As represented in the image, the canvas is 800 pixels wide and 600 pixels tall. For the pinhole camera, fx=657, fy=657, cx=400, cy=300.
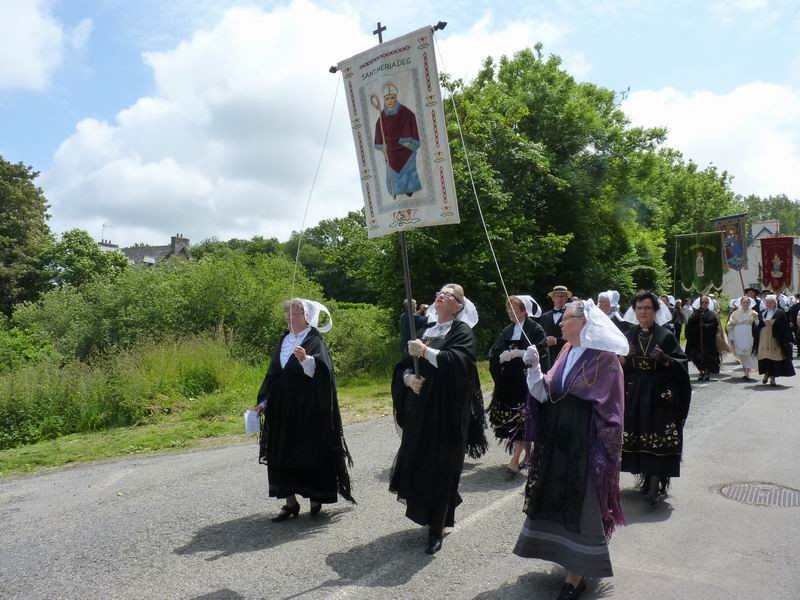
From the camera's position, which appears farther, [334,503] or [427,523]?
[334,503]

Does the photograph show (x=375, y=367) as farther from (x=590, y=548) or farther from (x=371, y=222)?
(x=590, y=548)

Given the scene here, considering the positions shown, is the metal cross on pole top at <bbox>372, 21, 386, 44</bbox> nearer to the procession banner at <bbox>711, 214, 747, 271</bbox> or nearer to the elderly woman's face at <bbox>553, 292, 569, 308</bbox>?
the elderly woman's face at <bbox>553, 292, 569, 308</bbox>

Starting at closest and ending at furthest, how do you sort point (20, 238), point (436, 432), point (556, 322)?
point (436, 432)
point (556, 322)
point (20, 238)

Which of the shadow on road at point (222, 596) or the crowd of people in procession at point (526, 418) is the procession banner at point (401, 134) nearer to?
the crowd of people in procession at point (526, 418)

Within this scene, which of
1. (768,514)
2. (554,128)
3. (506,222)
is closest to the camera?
(768,514)

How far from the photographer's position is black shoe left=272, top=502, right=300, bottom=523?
19.5 feet

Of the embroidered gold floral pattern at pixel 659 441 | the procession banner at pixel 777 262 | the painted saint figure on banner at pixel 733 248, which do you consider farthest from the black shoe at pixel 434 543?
the procession banner at pixel 777 262

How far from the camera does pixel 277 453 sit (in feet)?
19.6

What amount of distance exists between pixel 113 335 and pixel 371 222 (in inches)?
539

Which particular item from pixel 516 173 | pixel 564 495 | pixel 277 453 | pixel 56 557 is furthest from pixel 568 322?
pixel 516 173

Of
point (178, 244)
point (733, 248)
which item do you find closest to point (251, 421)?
point (733, 248)

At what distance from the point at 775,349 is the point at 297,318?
11569mm

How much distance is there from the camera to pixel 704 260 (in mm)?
21047

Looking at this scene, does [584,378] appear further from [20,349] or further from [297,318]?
[20,349]
